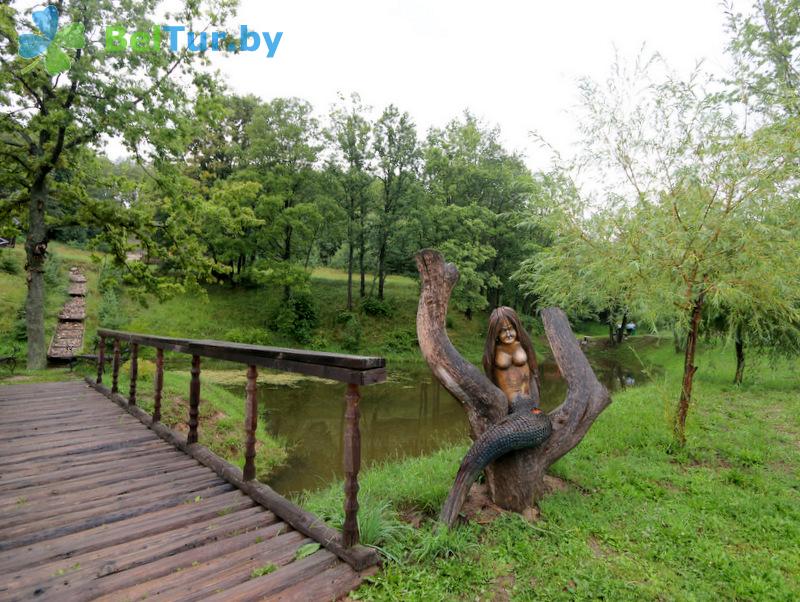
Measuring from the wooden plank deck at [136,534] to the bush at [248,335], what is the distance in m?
13.9

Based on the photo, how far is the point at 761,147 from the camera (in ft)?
14.9

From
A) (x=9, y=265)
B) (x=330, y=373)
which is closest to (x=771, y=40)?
(x=330, y=373)

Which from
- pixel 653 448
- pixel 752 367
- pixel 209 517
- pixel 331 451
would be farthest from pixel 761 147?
pixel 752 367

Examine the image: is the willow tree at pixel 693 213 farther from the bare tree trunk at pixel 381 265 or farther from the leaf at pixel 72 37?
the bare tree trunk at pixel 381 265

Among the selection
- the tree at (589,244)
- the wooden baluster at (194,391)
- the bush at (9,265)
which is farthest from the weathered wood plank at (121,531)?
the bush at (9,265)

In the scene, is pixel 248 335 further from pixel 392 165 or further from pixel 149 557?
pixel 149 557

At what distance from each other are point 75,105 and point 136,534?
1005 centimetres

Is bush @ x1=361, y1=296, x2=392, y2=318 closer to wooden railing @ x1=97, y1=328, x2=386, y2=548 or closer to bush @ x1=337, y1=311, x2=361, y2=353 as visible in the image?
bush @ x1=337, y1=311, x2=361, y2=353

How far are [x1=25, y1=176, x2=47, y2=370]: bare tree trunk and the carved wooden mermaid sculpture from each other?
10585 millimetres

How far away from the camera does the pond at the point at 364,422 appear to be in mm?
7352

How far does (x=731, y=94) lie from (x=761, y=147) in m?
2.90

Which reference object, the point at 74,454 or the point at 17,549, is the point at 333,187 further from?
the point at 17,549

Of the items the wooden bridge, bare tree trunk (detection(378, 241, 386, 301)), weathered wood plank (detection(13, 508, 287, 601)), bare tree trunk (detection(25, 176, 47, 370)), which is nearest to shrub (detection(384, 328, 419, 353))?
bare tree trunk (detection(378, 241, 386, 301))

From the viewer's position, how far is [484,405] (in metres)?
3.97
